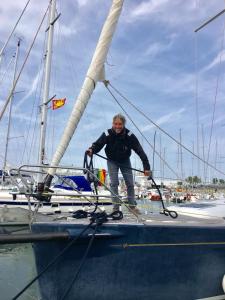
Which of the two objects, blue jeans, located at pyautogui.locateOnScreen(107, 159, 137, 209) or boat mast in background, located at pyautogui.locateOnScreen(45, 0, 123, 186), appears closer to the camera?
boat mast in background, located at pyautogui.locateOnScreen(45, 0, 123, 186)

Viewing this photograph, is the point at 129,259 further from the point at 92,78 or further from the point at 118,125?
the point at 92,78

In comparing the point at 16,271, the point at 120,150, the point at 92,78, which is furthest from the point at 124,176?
the point at 16,271

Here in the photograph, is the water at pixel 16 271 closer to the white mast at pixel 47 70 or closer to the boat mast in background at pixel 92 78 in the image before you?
the boat mast in background at pixel 92 78

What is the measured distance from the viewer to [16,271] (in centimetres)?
867

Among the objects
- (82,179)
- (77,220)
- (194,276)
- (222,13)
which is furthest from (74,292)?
(82,179)

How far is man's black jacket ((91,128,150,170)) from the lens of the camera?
238 inches

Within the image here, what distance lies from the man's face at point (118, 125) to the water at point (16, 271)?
3461 millimetres

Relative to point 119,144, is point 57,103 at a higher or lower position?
higher

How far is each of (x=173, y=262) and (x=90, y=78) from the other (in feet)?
11.3

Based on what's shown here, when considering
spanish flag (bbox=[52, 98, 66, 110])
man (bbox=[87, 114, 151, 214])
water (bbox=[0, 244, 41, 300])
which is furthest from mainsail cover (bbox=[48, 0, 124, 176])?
spanish flag (bbox=[52, 98, 66, 110])

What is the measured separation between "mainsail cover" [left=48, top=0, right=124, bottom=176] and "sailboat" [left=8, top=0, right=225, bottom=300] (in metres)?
1.08

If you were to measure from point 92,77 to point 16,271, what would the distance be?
5.36 metres

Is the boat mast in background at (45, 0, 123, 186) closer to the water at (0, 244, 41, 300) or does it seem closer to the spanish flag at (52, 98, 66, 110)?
the water at (0, 244, 41, 300)

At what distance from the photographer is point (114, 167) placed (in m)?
6.25
